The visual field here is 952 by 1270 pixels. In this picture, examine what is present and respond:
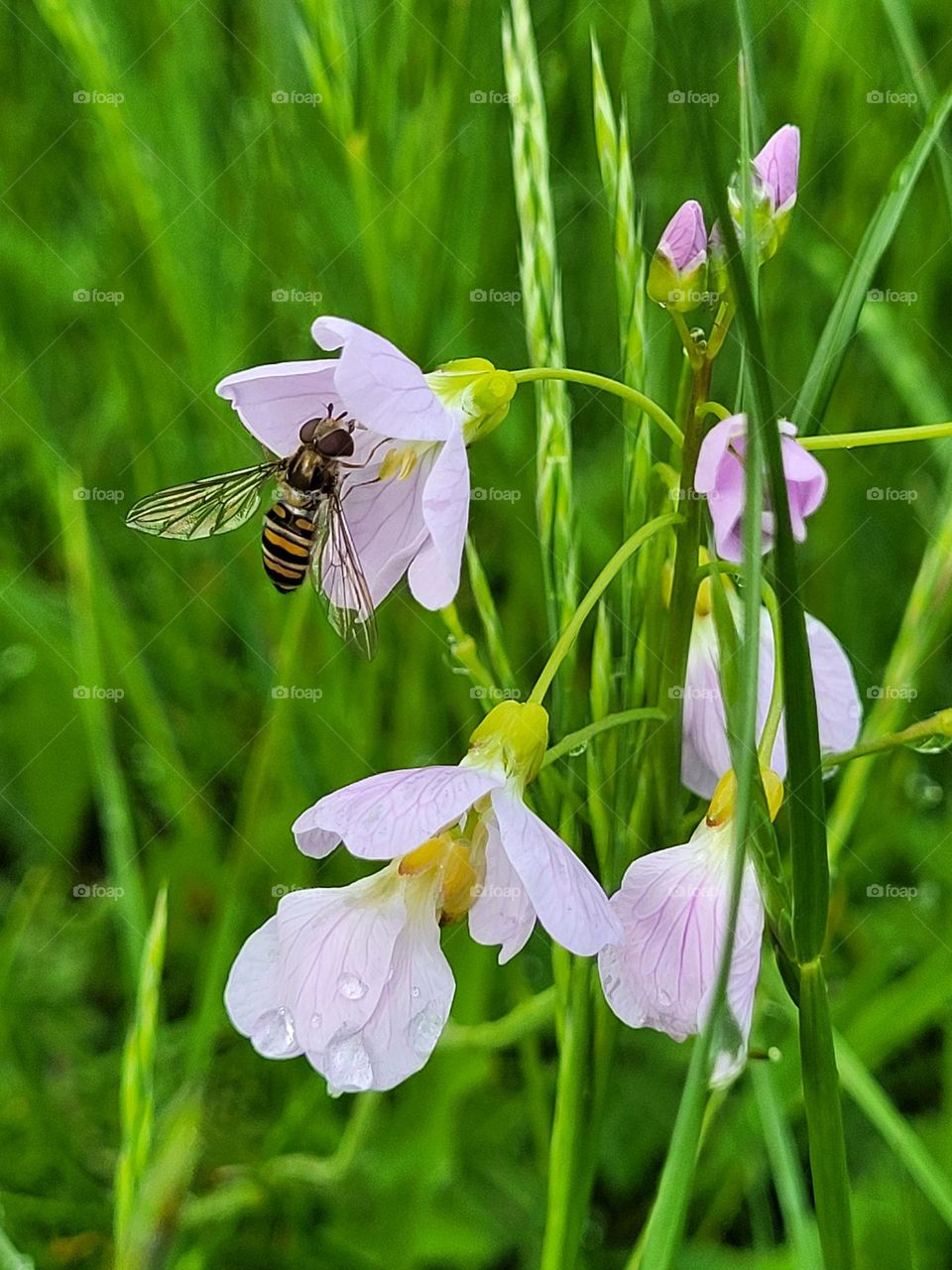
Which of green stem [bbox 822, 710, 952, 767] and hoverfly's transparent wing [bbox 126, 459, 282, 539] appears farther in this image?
hoverfly's transparent wing [bbox 126, 459, 282, 539]

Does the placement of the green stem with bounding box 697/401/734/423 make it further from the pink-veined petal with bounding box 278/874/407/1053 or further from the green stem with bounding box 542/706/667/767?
the pink-veined petal with bounding box 278/874/407/1053

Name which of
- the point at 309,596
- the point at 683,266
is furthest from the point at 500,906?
the point at 309,596

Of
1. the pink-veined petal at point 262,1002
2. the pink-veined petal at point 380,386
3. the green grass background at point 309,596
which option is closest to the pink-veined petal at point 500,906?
the pink-veined petal at point 262,1002

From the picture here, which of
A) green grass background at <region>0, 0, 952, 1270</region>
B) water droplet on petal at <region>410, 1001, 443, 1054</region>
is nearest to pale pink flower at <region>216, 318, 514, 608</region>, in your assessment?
water droplet on petal at <region>410, 1001, 443, 1054</region>

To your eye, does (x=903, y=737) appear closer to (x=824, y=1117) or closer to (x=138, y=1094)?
(x=824, y=1117)

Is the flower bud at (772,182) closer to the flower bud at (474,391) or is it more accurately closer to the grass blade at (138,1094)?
the flower bud at (474,391)

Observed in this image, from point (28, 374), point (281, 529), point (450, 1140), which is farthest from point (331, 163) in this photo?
point (450, 1140)

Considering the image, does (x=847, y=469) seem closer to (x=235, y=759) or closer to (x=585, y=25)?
(x=585, y=25)
